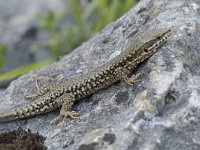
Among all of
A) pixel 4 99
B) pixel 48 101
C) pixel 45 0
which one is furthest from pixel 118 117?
pixel 45 0

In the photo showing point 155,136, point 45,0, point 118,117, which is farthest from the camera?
point 45,0

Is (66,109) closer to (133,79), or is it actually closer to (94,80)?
(94,80)

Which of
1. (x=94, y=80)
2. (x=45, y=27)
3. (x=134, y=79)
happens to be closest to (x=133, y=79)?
(x=134, y=79)

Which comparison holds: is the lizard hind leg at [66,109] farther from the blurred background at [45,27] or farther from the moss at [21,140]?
the blurred background at [45,27]

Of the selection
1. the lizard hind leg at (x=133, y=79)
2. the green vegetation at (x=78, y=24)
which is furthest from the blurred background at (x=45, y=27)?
the lizard hind leg at (x=133, y=79)

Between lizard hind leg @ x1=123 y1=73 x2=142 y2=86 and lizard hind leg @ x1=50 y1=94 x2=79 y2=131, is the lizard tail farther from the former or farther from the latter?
lizard hind leg @ x1=123 y1=73 x2=142 y2=86

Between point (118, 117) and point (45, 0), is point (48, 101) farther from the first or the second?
point (45, 0)
